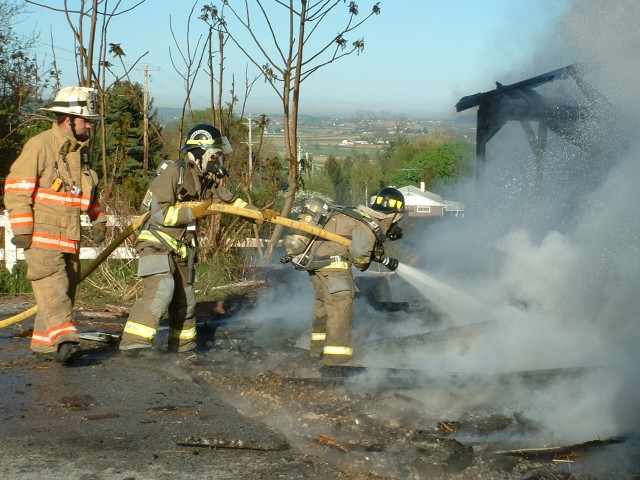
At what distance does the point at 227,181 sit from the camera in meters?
11.3

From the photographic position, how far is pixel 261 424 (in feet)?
16.4

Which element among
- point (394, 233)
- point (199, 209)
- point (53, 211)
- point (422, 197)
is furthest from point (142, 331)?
point (422, 197)

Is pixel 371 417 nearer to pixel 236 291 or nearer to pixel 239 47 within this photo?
pixel 236 291

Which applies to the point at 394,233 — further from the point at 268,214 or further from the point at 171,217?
the point at 171,217

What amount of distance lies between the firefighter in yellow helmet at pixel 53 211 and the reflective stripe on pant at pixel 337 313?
1913 millimetres

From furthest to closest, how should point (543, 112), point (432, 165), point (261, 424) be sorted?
point (432, 165)
point (543, 112)
point (261, 424)

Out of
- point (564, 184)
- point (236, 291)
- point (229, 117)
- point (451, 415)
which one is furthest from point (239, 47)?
point (451, 415)

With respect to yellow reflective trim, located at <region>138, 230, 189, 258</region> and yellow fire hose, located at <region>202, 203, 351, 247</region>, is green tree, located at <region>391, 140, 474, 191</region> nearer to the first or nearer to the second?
yellow fire hose, located at <region>202, 203, 351, 247</region>

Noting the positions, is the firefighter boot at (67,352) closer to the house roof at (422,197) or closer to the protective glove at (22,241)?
the protective glove at (22,241)

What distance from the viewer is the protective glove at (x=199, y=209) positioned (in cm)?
655

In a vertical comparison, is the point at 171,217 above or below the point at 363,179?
above

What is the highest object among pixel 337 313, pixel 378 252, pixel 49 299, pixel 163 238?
pixel 163 238

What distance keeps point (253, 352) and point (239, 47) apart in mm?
6184

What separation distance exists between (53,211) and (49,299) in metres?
0.65
